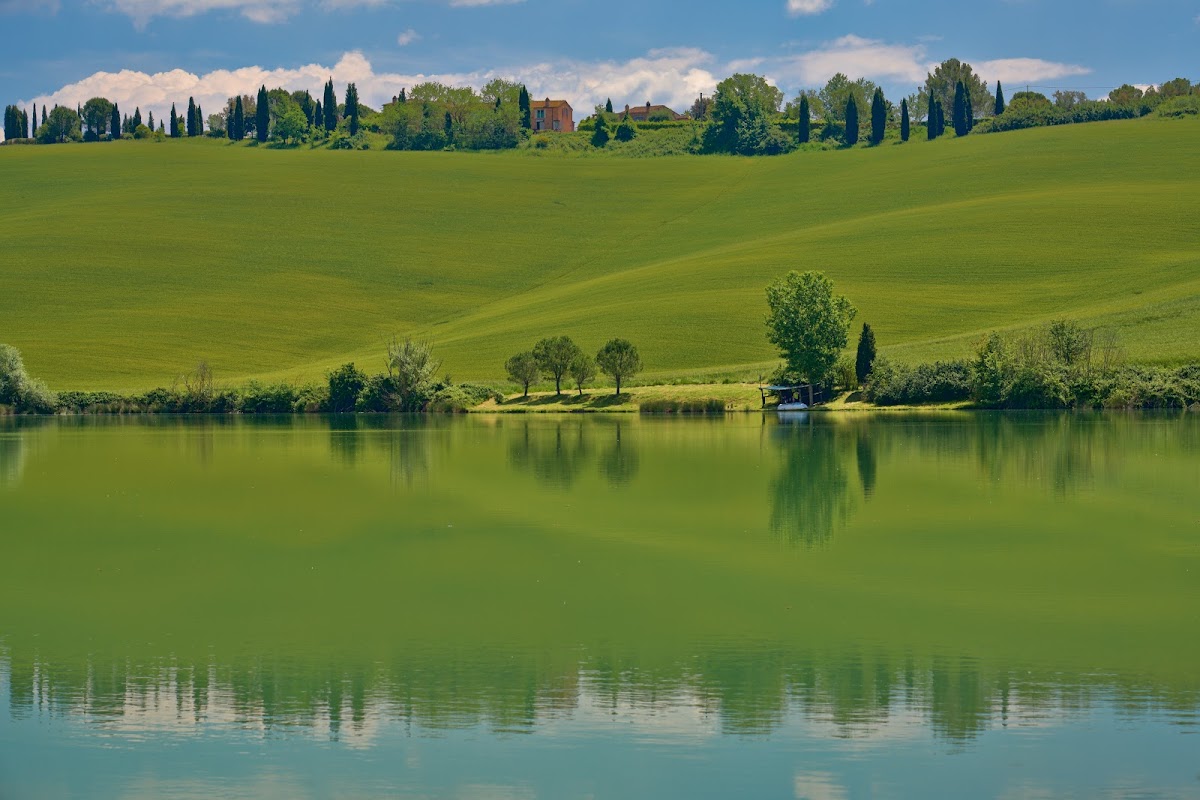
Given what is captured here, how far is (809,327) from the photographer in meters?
84.8

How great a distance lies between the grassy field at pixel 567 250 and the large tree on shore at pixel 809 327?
31.2ft

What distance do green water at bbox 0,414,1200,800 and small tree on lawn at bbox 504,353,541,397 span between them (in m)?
55.1

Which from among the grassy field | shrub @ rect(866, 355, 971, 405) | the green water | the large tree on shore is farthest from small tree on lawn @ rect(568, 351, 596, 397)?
the green water

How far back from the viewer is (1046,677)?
15172 mm

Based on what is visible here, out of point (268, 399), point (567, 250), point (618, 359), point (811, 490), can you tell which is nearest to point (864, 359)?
point (618, 359)

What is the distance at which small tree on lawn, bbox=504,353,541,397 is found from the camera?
92.0 m

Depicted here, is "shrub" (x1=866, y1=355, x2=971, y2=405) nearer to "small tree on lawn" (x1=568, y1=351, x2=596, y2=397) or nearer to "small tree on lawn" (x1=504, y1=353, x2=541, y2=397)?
"small tree on lawn" (x1=568, y1=351, x2=596, y2=397)

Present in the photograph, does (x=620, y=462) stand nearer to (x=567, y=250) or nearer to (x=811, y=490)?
(x=811, y=490)

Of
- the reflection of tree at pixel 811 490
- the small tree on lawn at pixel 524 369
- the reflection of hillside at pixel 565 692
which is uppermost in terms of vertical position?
the small tree on lawn at pixel 524 369

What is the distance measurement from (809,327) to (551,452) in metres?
37.8

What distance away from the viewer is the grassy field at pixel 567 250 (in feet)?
355

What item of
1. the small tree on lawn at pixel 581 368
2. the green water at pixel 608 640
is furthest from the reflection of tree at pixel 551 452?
the small tree on lawn at pixel 581 368

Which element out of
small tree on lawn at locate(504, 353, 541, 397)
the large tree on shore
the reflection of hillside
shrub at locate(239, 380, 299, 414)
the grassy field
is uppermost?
the grassy field

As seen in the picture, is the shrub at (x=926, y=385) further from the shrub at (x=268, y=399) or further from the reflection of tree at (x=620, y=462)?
the shrub at (x=268, y=399)
